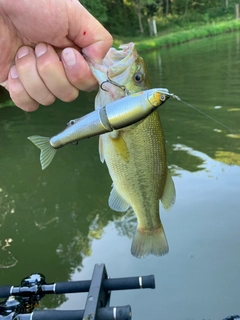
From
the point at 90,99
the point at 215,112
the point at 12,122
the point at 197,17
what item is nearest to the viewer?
the point at 215,112

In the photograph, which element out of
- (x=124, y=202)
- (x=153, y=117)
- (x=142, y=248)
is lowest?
(x=142, y=248)

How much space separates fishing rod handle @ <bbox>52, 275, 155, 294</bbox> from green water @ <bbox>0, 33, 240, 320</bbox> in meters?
1.55

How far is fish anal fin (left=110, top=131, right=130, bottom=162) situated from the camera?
5.60 feet

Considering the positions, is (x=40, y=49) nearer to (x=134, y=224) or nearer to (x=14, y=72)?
(x=14, y=72)

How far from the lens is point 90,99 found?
13.0 meters

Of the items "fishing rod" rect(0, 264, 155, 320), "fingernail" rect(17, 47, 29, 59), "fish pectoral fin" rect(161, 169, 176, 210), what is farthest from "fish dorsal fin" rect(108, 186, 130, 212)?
"fingernail" rect(17, 47, 29, 59)

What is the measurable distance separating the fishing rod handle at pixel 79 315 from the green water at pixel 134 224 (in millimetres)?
1828

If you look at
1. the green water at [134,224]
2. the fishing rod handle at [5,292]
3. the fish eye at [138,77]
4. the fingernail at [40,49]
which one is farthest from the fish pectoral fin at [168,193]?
the green water at [134,224]

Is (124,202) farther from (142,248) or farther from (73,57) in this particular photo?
(73,57)

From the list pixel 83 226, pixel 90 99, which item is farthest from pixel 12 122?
pixel 83 226

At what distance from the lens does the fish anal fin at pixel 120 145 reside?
1706mm

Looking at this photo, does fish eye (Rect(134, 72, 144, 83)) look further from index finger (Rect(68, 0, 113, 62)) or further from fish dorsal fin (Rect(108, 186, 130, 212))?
fish dorsal fin (Rect(108, 186, 130, 212))

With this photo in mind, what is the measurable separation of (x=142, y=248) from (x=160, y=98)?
1.09m

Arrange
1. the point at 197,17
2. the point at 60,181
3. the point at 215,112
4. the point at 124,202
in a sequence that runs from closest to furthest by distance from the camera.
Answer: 1. the point at 124,202
2. the point at 60,181
3. the point at 215,112
4. the point at 197,17
